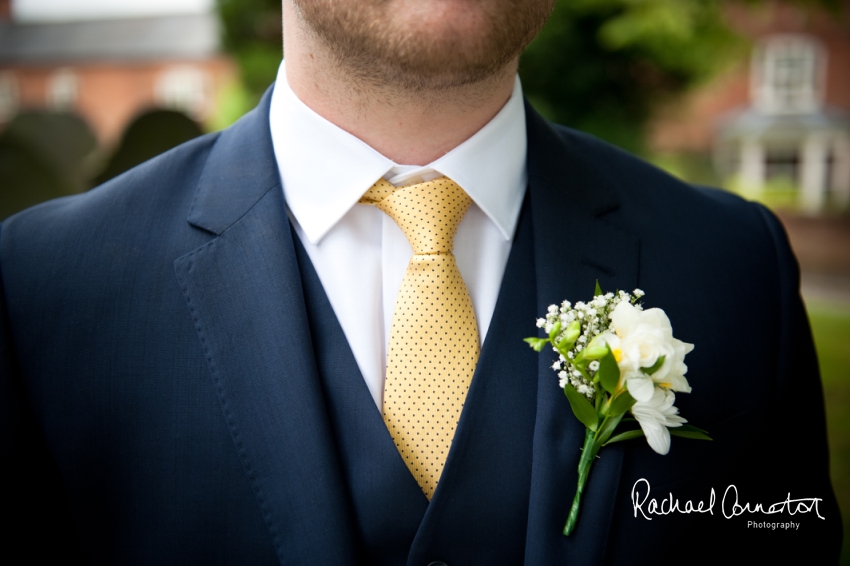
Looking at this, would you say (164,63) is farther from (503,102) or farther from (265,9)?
(503,102)

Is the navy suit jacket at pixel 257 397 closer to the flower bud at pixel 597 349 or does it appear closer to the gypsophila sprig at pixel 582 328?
the gypsophila sprig at pixel 582 328

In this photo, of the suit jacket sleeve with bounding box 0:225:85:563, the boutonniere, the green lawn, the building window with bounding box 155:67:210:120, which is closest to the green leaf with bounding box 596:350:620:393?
the boutonniere

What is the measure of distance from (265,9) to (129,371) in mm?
16533

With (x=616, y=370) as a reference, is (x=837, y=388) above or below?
below

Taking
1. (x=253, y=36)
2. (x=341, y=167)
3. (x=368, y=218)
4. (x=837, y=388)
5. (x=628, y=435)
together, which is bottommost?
(x=837, y=388)

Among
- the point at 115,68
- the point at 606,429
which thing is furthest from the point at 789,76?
the point at 115,68

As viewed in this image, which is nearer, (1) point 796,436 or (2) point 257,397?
(2) point 257,397

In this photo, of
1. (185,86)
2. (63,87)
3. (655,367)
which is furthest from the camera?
(63,87)

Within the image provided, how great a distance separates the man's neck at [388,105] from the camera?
1.53 m

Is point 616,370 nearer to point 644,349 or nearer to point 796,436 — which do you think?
point 644,349

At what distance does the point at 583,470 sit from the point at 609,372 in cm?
25

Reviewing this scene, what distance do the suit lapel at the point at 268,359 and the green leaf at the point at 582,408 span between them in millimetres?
484

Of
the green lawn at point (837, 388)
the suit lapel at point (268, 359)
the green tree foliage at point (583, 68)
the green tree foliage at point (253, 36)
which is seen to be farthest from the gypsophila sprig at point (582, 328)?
the green tree foliage at point (253, 36)

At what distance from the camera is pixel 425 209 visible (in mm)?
1536
